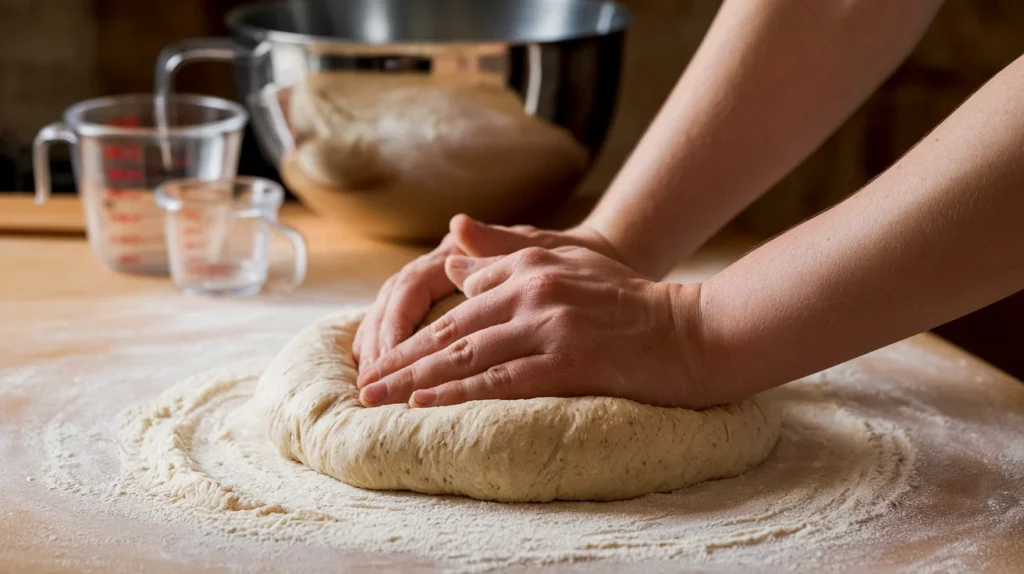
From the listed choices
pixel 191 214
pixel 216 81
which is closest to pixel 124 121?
pixel 191 214

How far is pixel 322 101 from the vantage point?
1674mm

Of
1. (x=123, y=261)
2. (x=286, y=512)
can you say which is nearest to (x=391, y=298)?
(x=286, y=512)

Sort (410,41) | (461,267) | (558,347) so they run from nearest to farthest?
1. (558,347)
2. (461,267)
3. (410,41)

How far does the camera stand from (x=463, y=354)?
3.50ft

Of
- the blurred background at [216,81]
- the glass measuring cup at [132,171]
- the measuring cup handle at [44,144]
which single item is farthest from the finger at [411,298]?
the blurred background at [216,81]

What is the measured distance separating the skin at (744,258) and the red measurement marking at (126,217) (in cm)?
64

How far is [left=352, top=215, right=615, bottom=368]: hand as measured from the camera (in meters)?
1.20

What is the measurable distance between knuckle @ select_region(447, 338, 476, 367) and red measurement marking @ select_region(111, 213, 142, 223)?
843 mm

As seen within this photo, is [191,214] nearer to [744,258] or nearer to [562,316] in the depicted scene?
[562,316]

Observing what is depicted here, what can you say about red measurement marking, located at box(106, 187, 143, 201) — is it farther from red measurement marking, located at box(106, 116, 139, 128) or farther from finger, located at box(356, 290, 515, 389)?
finger, located at box(356, 290, 515, 389)

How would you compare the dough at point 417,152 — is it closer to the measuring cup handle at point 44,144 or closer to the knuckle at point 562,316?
the measuring cup handle at point 44,144

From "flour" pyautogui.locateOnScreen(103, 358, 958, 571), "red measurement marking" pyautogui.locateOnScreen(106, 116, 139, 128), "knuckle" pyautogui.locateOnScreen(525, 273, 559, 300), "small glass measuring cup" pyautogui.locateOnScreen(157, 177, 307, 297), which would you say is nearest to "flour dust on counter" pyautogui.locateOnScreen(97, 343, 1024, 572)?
"flour" pyautogui.locateOnScreen(103, 358, 958, 571)

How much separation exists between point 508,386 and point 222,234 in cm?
73

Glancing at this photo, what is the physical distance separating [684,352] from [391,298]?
1.17 ft
